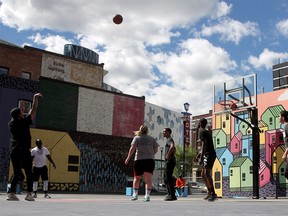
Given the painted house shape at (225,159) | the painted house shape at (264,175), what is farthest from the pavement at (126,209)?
the painted house shape at (225,159)

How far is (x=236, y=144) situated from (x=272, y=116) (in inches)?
133

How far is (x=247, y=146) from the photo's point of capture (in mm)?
28578

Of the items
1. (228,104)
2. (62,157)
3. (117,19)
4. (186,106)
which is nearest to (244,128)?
(228,104)

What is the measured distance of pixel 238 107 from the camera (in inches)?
867

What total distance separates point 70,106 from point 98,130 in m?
3.06

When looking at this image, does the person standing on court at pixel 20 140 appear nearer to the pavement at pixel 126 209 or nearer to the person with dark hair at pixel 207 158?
the pavement at pixel 126 209

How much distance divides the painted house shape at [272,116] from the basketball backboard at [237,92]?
141 inches

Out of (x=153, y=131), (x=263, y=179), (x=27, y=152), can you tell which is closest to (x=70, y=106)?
(x=263, y=179)

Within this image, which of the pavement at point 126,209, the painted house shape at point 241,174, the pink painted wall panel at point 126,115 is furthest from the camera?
the pink painted wall panel at point 126,115

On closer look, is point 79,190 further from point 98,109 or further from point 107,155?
point 98,109

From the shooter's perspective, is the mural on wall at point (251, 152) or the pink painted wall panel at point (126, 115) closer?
the mural on wall at point (251, 152)

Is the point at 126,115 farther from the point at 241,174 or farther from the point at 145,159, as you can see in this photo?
the point at 145,159

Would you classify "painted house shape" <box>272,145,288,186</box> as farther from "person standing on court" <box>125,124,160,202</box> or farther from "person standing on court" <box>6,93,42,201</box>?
"person standing on court" <box>6,93,42,201</box>

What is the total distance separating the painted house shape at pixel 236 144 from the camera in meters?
29.2
